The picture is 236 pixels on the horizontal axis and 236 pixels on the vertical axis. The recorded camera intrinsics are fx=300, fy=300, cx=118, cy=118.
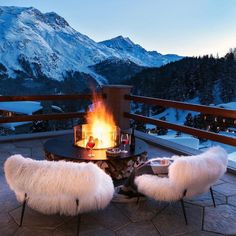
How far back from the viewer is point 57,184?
6.90 ft

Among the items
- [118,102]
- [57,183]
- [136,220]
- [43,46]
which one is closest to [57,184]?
[57,183]

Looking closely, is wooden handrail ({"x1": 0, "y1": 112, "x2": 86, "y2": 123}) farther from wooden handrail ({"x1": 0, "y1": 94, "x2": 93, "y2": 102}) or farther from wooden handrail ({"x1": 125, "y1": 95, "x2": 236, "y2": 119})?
wooden handrail ({"x1": 125, "y1": 95, "x2": 236, "y2": 119})

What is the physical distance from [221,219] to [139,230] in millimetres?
780

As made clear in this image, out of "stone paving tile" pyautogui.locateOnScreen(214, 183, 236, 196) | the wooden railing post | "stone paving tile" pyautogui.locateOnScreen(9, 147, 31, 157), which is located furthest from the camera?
the wooden railing post

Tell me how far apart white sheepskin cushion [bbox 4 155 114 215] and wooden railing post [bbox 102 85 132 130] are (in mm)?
3878

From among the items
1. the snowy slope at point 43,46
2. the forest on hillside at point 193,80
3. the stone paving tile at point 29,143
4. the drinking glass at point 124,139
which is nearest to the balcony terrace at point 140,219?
the drinking glass at point 124,139

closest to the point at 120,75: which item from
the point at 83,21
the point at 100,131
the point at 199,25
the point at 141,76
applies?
the point at 141,76

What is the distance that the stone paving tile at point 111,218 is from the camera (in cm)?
259

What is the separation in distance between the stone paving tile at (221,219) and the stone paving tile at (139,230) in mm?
453

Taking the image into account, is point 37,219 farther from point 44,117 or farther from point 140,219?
point 44,117

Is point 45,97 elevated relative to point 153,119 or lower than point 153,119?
elevated

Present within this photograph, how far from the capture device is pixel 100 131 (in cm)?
382

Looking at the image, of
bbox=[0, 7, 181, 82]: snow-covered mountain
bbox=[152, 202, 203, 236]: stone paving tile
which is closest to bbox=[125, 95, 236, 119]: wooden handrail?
bbox=[152, 202, 203, 236]: stone paving tile

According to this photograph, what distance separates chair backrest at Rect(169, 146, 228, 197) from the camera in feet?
7.81
